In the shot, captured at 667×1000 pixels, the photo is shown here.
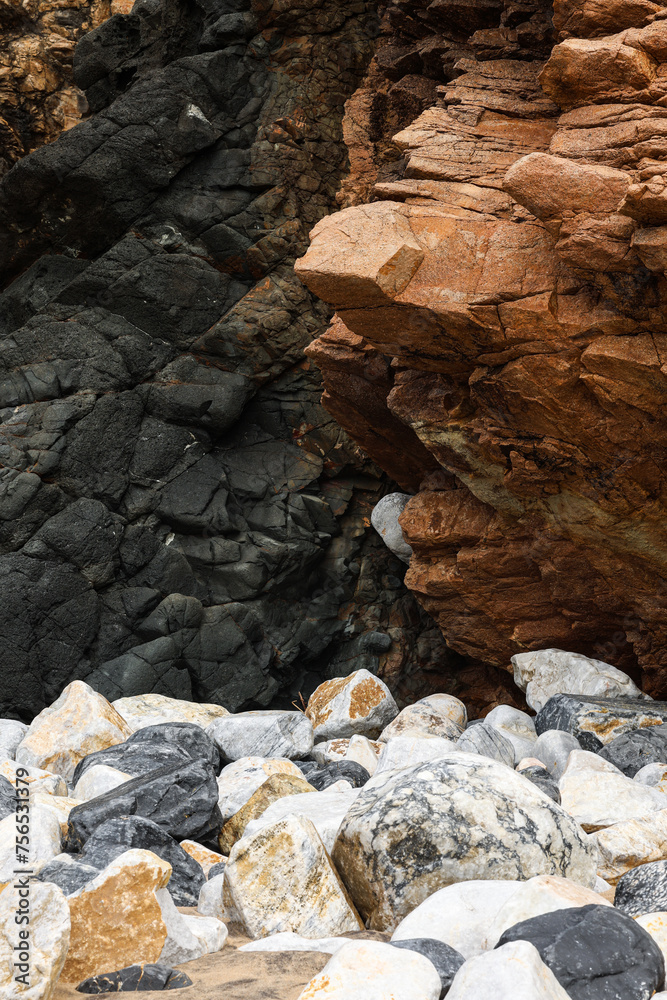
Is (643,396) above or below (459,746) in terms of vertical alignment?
above

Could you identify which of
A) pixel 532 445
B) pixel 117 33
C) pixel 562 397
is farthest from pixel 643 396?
pixel 117 33

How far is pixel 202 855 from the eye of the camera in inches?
177

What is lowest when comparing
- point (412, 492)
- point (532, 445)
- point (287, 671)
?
point (287, 671)

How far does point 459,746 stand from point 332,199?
780cm

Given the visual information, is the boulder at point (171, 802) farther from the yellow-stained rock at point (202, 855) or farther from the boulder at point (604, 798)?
the boulder at point (604, 798)

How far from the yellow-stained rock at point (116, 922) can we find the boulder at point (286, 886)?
55 cm

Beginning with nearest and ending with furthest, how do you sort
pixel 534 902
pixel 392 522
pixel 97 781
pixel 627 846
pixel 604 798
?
pixel 534 902, pixel 627 846, pixel 604 798, pixel 97 781, pixel 392 522

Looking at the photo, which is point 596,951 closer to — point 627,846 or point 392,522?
point 627,846

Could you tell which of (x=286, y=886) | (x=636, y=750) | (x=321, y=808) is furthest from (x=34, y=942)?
(x=636, y=750)

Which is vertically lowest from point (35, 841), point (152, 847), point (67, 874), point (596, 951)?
point (35, 841)

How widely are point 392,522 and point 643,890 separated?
22.6ft

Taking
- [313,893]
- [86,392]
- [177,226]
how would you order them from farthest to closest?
[177,226]
[86,392]
[313,893]

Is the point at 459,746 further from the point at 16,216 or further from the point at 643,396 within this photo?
the point at 16,216

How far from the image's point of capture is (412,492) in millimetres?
10445
